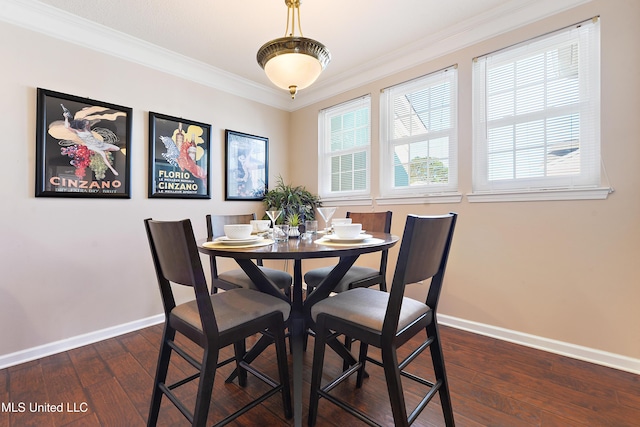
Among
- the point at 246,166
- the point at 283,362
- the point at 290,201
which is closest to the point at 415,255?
the point at 283,362

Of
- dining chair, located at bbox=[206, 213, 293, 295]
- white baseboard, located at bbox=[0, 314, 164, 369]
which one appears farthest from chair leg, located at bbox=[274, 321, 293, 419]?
white baseboard, located at bbox=[0, 314, 164, 369]

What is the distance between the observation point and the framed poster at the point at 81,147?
2148 millimetres

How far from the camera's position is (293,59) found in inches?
67.9

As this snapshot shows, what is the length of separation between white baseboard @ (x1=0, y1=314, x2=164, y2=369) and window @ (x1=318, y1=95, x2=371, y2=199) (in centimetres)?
227

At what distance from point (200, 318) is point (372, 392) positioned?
107cm

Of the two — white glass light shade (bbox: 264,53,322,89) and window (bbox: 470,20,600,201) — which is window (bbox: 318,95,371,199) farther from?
white glass light shade (bbox: 264,53,322,89)

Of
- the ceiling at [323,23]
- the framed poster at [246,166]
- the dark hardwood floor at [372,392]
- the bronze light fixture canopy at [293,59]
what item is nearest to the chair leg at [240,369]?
the dark hardwood floor at [372,392]

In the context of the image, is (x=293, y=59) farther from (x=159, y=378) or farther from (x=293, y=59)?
(x=159, y=378)

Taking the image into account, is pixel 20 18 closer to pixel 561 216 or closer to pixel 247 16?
pixel 247 16

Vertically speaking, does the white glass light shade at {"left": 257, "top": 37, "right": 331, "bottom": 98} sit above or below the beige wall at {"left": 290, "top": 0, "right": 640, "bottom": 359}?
above

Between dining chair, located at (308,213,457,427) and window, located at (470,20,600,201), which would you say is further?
window, located at (470,20,600,201)

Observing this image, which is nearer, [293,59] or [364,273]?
[293,59]

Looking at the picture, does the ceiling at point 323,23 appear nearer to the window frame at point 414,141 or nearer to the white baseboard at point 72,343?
the window frame at point 414,141

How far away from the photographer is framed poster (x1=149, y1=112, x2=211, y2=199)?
2703mm
